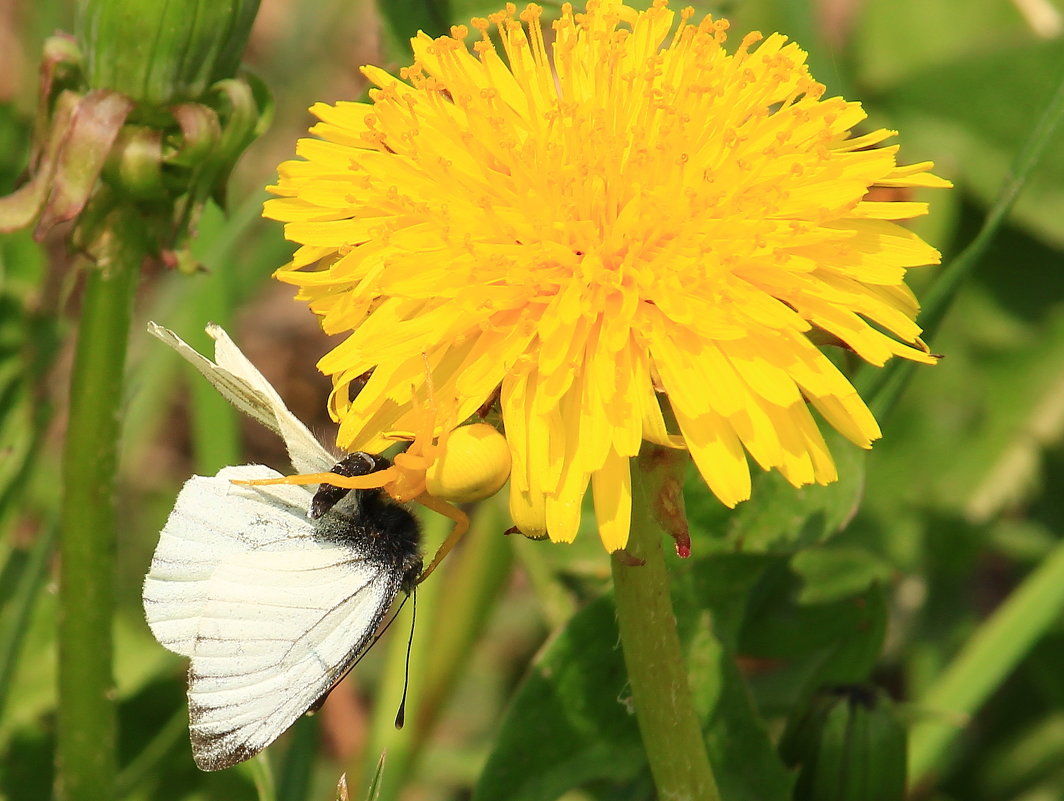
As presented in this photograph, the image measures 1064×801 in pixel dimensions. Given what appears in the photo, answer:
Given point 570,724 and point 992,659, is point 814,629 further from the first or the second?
point 570,724

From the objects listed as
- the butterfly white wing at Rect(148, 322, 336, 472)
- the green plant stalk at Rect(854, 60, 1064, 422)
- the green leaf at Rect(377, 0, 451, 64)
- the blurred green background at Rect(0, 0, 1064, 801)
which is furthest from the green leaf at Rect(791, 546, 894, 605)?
the green leaf at Rect(377, 0, 451, 64)

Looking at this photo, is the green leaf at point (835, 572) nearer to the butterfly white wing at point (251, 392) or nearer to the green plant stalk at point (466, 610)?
the green plant stalk at point (466, 610)

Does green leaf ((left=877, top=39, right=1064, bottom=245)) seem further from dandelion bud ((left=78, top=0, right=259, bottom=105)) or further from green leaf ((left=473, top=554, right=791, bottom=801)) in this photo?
dandelion bud ((left=78, top=0, right=259, bottom=105))

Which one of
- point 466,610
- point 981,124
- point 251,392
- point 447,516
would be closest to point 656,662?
point 447,516

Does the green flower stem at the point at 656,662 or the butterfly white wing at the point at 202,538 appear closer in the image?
the green flower stem at the point at 656,662

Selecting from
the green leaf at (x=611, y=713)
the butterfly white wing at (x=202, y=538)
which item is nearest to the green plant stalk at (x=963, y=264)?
the green leaf at (x=611, y=713)

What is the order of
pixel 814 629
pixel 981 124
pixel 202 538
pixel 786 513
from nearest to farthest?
pixel 202 538 → pixel 786 513 → pixel 814 629 → pixel 981 124
